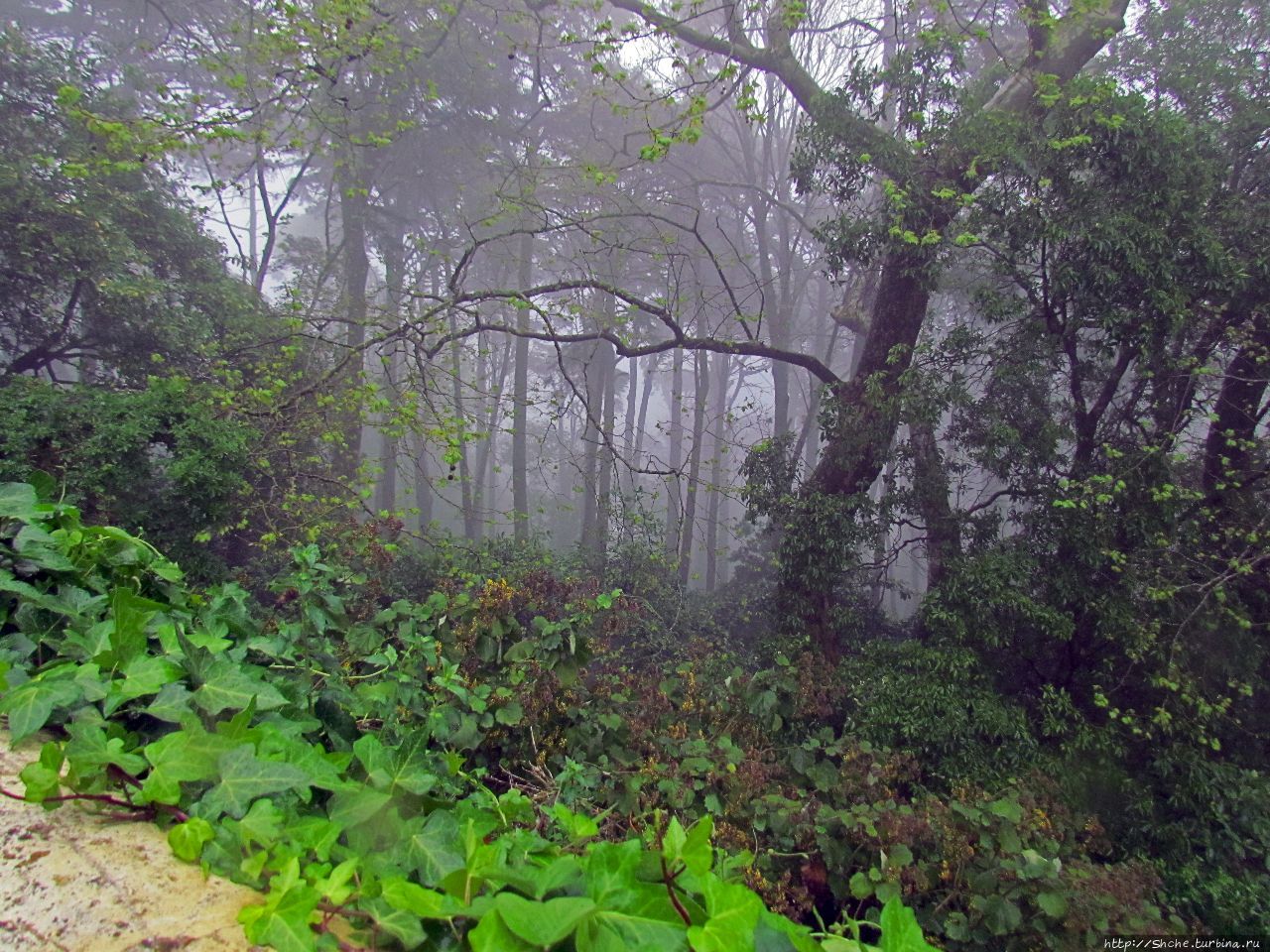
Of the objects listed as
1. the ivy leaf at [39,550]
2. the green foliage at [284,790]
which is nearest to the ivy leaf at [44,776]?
the green foliage at [284,790]

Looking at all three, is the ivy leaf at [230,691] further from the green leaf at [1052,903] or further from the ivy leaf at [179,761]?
the green leaf at [1052,903]

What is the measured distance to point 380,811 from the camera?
1137mm

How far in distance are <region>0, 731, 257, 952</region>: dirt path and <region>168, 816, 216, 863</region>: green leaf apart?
0.10 feet

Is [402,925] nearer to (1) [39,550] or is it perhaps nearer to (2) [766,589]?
(1) [39,550]

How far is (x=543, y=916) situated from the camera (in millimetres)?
774

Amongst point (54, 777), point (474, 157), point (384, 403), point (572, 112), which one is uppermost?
point (572, 112)

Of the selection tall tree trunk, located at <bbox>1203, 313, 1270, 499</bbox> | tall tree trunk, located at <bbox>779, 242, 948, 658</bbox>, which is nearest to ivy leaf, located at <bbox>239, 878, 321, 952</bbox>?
tall tree trunk, located at <bbox>779, 242, 948, 658</bbox>

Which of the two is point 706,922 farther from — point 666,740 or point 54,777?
point 666,740

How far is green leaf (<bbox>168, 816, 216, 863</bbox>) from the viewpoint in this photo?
38.4 inches

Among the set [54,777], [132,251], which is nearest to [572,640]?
[54,777]

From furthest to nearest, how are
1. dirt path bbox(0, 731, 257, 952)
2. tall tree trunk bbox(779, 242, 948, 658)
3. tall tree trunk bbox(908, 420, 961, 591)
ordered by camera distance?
tall tree trunk bbox(908, 420, 961, 591), tall tree trunk bbox(779, 242, 948, 658), dirt path bbox(0, 731, 257, 952)

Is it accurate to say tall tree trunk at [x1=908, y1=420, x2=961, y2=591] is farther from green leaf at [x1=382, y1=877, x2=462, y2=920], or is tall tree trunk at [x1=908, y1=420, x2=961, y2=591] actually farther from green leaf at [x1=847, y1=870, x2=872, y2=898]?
green leaf at [x1=382, y1=877, x2=462, y2=920]

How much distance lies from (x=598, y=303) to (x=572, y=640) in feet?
43.5

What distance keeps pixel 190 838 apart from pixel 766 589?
1044 centimetres
